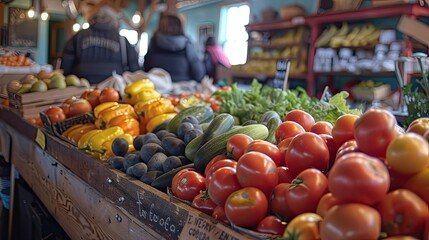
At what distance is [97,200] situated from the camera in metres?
1.76

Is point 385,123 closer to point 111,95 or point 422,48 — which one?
point 111,95

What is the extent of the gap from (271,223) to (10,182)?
9.56 feet

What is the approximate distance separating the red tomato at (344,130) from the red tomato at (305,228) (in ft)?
0.99

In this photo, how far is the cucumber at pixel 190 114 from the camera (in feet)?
6.43

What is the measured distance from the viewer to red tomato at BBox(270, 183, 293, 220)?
1.02m

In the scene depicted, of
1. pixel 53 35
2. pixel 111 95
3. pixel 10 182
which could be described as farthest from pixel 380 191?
pixel 53 35

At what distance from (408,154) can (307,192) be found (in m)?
0.22

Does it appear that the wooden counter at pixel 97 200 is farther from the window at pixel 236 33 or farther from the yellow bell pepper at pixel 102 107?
the window at pixel 236 33

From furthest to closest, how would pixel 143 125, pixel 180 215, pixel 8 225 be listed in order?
pixel 8 225 → pixel 143 125 → pixel 180 215

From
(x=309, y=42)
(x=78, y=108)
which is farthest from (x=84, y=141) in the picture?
(x=309, y=42)

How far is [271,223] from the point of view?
3.30 feet

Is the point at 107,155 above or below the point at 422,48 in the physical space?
below

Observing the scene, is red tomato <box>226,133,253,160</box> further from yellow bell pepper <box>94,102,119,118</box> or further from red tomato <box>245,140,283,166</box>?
yellow bell pepper <box>94,102,119,118</box>

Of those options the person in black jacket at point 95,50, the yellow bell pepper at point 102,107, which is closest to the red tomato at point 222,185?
the yellow bell pepper at point 102,107
